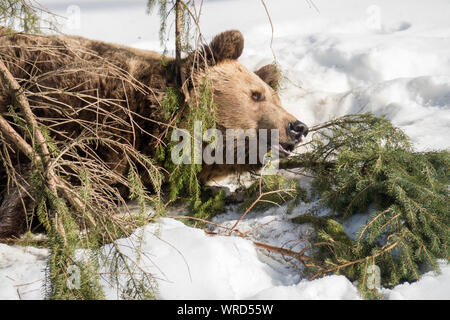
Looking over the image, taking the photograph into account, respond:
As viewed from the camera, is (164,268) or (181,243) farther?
(181,243)

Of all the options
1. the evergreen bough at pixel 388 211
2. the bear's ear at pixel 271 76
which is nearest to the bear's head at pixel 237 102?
the bear's ear at pixel 271 76

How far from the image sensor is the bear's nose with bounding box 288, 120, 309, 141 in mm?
4145

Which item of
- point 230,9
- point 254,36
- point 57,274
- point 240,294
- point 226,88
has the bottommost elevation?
point 240,294

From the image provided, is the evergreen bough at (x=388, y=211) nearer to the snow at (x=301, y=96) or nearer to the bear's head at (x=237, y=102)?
the snow at (x=301, y=96)

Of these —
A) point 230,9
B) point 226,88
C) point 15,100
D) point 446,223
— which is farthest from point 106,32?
point 446,223

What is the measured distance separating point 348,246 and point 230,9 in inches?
411

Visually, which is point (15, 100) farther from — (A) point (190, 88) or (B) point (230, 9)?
(B) point (230, 9)

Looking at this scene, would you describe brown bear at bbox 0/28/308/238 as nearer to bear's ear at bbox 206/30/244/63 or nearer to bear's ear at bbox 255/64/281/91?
bear's ear at bbox 206/30/244/63

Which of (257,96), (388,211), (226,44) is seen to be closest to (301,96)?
(257,96)

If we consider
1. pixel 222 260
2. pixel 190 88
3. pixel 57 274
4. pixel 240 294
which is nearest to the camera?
pixel 57 274

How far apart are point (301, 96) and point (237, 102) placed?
2582 mm

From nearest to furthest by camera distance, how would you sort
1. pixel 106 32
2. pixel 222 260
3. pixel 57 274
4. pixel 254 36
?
pixel 57 274
pixel 222 260
pixel 254 36
pixel 106 32

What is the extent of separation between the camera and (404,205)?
279 cm

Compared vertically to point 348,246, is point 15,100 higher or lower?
higher
